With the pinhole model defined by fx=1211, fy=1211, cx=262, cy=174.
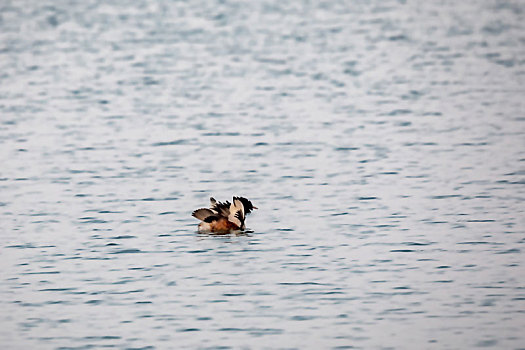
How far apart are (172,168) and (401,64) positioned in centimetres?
1121

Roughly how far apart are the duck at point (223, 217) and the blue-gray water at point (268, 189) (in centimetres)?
21

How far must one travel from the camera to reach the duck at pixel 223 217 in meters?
16.2

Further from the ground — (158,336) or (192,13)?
(192,13)

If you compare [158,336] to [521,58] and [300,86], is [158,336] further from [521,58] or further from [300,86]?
[521,58]

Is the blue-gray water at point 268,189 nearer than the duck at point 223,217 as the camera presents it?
Yes

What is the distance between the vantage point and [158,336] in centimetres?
1254

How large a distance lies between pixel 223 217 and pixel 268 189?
212 cm

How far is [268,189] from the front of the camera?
723 inches

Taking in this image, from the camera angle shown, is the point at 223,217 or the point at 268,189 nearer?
the point at 223,217

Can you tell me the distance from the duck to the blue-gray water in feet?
0.69

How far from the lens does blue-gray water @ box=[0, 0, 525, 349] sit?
13062 millimetres

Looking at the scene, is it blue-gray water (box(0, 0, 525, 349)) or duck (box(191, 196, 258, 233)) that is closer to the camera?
blue-gray water (box(0, 0, 525, 349))

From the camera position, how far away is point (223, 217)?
1638 cm

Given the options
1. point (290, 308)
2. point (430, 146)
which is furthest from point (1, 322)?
point (430, 146)
